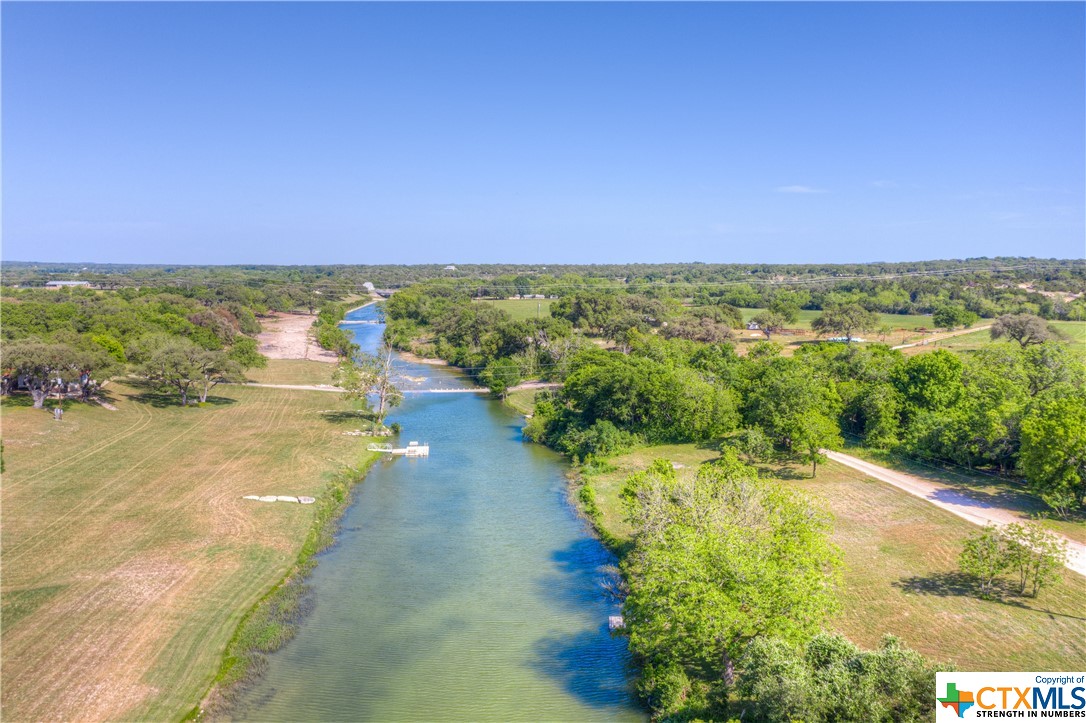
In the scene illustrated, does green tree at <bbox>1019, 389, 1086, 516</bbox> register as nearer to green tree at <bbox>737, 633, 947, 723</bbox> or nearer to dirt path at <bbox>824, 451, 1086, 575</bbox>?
dirt path at <bbox>824, 451, 1086, 575</bbox>

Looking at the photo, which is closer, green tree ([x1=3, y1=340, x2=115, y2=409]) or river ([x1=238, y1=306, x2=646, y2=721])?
river ([x1=238, y1=306, x2=646, y2=721])

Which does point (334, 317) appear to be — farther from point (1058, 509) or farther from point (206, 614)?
point (1058, 509)

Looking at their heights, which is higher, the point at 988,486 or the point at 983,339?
the point at 983,339

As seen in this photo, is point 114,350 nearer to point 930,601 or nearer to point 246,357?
point 246,357

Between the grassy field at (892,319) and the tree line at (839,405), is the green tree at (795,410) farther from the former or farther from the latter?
the grassy field at (892,319)

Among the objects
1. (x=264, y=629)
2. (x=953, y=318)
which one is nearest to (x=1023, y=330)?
(x=953, y=318)

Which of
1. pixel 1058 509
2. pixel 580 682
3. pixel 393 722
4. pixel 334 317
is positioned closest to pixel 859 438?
pixel 1058 509

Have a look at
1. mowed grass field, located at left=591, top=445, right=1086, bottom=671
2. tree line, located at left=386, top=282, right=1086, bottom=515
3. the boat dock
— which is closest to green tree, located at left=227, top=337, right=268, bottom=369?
tree line, located at left=386, top=282, right=1086, bottom=515
